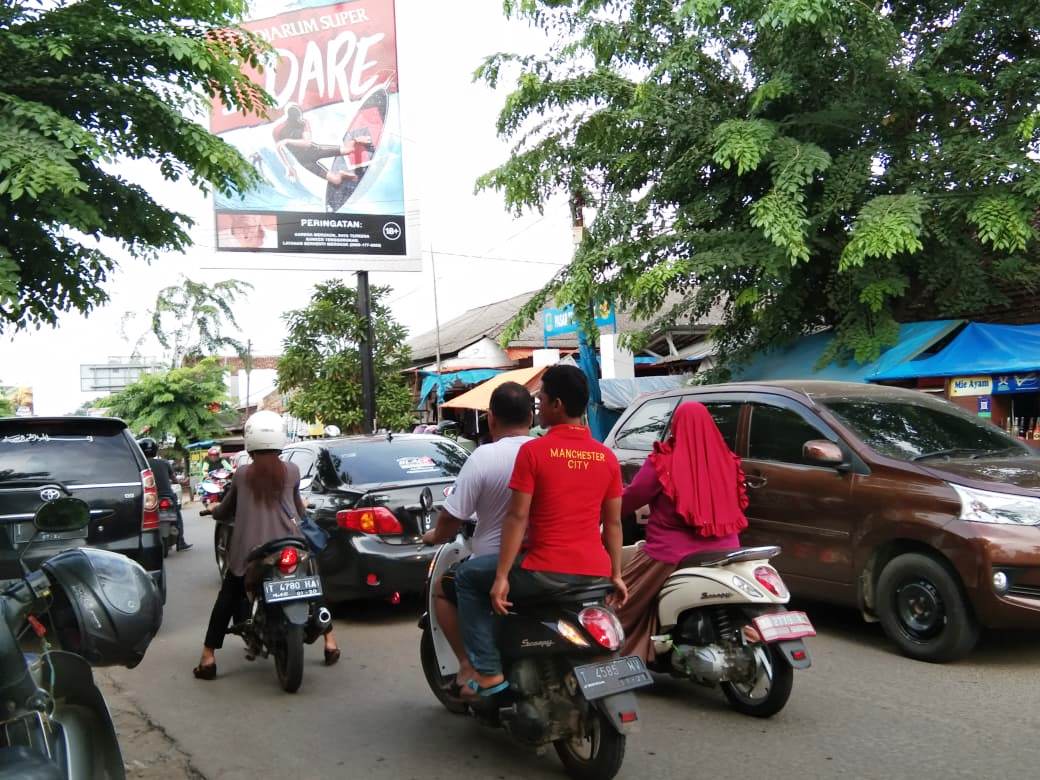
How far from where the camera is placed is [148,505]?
293 inches

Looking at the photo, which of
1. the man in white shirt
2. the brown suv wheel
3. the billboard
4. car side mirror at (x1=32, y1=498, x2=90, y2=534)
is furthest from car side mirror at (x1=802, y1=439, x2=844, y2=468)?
the billboard

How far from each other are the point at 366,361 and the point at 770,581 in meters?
13.0

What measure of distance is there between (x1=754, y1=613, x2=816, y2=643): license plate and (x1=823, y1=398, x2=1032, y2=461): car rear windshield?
190 centimetres

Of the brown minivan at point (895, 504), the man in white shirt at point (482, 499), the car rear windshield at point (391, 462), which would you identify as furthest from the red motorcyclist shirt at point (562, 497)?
the car rear windshield at point (391, 462)

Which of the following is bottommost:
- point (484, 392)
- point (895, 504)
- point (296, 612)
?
point (296, 612)

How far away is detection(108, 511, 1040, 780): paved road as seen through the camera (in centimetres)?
415

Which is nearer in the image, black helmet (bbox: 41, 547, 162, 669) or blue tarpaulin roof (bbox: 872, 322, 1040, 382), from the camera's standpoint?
black helmet (bbox: 41, 547, 162, 669)

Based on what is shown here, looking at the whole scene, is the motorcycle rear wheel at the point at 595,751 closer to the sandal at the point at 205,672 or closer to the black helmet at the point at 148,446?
the sandal at the point at 205,672

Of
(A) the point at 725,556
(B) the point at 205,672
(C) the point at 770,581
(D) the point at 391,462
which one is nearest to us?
(C) the point at 770,581

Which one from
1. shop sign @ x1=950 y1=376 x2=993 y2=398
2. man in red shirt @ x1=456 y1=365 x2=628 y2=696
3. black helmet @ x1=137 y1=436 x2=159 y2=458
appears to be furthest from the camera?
black helmet @ x1=137 y1=436 x2=159 y2=458

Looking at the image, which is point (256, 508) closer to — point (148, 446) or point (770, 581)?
point (770, 581)

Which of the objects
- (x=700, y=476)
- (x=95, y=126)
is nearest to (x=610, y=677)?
(x=700, y=476)

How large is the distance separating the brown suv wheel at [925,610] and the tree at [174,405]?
26589 mm

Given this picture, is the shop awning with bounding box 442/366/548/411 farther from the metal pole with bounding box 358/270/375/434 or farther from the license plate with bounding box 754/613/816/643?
the license plate with bounding box 754/613/816/643
